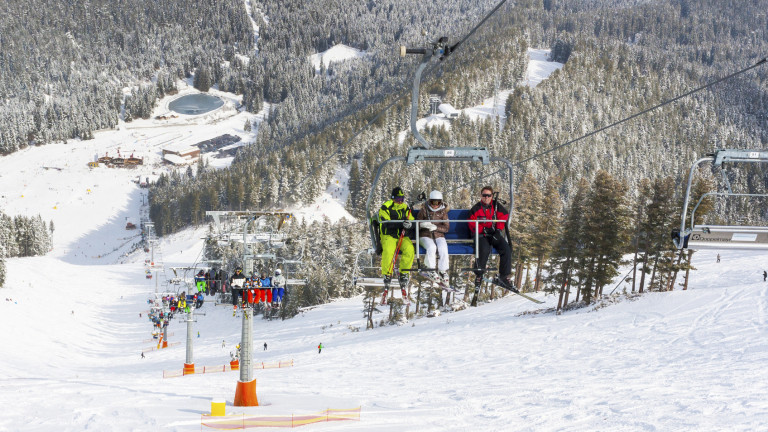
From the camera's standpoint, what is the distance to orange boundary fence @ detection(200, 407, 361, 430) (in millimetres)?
13891

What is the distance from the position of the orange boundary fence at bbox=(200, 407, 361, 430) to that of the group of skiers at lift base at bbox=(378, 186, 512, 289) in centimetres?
496

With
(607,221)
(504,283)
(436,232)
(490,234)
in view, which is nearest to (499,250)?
(490,234)

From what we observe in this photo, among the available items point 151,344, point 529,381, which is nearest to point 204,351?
point 151,344

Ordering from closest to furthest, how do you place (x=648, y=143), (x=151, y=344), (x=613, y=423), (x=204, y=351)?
(x=613, y=423) → (x=204, y=351) → (x=151, y=344) → (x=648, y=143)

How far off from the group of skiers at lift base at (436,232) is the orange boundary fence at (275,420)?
4.96 metres

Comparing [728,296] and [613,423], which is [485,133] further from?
[613,423]

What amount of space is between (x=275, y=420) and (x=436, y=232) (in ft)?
23.6

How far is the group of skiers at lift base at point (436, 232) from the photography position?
38.1ft

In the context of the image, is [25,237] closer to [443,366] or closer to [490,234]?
[443,366]

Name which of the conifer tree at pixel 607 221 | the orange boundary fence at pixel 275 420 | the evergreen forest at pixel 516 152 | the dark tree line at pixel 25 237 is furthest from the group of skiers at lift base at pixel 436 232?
the dark tree line at pixel 25 237

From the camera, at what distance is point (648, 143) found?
150375mm

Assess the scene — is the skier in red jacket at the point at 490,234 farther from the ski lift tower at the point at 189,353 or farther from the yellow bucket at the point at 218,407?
the ski lift tower at the point at 189,353

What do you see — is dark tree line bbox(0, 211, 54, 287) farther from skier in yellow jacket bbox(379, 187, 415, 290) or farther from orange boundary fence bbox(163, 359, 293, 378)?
skier in yellow jacket bbox(379, 187, 415, 290)

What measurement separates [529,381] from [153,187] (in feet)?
400
